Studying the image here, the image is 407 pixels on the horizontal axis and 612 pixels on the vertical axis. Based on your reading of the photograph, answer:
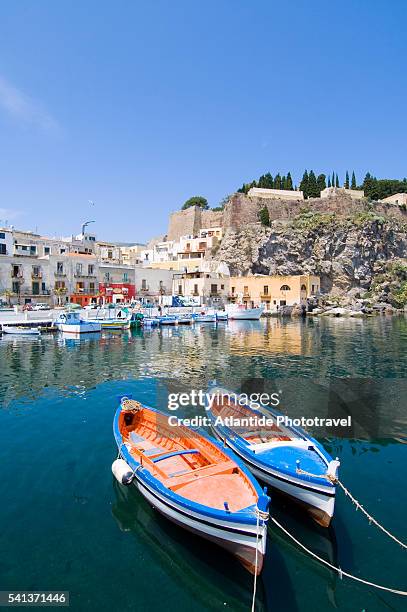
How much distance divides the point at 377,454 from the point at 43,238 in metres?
60.3

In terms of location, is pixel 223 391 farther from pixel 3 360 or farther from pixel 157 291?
pixel 157 291

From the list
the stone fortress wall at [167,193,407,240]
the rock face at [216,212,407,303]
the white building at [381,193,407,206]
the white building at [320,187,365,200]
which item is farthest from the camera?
the white building at [381,193,407,206]

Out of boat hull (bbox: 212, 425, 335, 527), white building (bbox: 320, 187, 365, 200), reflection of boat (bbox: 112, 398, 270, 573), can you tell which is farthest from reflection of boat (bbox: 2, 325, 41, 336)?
white building (bbox: 320, 187, 365, 200)

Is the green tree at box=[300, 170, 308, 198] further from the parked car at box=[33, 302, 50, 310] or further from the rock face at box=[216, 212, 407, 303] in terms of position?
the parked car at box=[33, 302, 50, 310]

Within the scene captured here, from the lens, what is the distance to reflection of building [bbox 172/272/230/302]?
197ft

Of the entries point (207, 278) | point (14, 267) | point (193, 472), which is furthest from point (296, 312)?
point (193, 472)

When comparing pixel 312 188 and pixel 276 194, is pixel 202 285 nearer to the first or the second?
pixel 276 194

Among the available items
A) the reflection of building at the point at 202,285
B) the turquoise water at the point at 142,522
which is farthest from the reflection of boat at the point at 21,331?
the reflection of building at the point at 202,285

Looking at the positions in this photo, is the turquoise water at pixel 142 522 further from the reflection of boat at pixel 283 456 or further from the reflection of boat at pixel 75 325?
Answer: the reflection of boat at pixel 75 325

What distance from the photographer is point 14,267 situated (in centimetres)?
4547

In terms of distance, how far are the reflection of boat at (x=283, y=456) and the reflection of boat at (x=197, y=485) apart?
0.76 m

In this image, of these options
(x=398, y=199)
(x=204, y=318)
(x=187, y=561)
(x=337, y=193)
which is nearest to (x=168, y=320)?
(x=204, y=318)

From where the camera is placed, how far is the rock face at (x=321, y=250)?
65.2 meters

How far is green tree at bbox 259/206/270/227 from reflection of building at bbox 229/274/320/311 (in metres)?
13.1
